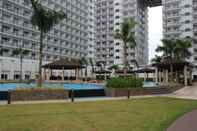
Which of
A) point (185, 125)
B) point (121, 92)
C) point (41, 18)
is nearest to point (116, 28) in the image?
point (41, 18)

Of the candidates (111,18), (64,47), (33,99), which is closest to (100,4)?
(111,18)

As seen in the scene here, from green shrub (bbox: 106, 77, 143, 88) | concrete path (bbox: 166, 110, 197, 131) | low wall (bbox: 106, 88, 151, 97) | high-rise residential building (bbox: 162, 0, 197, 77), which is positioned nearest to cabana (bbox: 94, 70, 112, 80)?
high-rise residential building (bbox: 162, 0, 197, 77)

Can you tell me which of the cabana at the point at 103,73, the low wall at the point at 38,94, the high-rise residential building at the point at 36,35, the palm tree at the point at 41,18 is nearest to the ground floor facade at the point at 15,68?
the high-rise residential building at the point at 36,35

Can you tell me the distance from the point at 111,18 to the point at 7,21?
59.7m

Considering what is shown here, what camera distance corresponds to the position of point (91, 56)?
10575 cm

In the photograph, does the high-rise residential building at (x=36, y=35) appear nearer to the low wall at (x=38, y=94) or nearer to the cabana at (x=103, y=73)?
the cabana at (x=103, y=73)

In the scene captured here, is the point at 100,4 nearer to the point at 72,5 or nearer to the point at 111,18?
the point at 111,18

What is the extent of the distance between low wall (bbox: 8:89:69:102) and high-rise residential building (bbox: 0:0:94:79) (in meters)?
46.4

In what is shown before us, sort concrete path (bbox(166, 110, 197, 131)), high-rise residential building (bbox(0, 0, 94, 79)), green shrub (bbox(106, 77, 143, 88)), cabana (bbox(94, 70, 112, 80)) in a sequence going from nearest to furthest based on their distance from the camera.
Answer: concrete path (bbox(166, 110, 197, 131)), green shrub (bbox(106, 77, 143, 88)), high-rise residential building (bbox(0, 0, 94, 79)), cabana (bbox(94, 70, 112, 80))

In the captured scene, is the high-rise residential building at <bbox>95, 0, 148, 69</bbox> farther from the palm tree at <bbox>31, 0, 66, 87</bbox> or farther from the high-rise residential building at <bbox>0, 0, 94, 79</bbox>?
the palm tree at <bbox>31, 0, 66, 87</bbox>

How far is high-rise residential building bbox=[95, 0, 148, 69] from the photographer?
105062 millimetres

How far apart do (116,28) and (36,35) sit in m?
42.6

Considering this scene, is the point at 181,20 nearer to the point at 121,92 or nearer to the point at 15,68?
the point at 15,68

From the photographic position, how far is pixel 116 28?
109312mm
